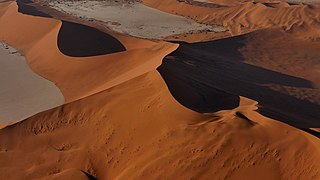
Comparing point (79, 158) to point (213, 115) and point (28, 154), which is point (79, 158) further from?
point (213, 115)

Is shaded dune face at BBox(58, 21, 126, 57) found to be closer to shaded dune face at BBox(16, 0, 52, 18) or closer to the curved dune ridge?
the curved dune ridge

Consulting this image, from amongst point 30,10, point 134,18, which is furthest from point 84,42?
point 30,10

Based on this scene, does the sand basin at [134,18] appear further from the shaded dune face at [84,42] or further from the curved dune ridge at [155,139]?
the curved dune ridge at [155,139]

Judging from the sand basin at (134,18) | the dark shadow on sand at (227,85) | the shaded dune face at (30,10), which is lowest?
the shaded dune face at (30,10)

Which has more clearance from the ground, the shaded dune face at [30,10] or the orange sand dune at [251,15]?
the orange sand dune at [251,15]

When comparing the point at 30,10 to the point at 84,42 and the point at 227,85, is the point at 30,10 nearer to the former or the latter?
the point at 84,42

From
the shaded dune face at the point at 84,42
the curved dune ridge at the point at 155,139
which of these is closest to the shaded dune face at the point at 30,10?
the shaded dune face at the point at 84,42
